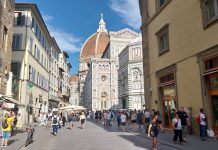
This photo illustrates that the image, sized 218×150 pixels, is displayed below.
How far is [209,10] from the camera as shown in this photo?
50.6 ft

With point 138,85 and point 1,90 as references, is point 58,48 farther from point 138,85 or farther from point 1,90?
point 1,90

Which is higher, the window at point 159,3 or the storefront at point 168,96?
the window at point 159,3

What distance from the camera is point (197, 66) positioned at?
53.1 ft

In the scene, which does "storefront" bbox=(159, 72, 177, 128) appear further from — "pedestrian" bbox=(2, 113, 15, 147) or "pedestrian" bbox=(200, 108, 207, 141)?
"pedestrian" bbox=(2, 113, 15, 147)

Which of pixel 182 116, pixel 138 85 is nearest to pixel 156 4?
pixel 182 116

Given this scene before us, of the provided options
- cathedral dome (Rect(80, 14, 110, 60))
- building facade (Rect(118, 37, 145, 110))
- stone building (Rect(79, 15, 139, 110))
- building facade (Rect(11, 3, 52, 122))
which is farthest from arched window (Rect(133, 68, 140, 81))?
cathedral dome (Rect(80, 14, 110, 60))

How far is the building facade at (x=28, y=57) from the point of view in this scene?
1282 inches

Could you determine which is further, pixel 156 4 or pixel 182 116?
pixel 156 4

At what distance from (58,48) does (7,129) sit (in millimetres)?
47150

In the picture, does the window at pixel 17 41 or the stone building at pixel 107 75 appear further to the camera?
the stone building at pixel 107 75

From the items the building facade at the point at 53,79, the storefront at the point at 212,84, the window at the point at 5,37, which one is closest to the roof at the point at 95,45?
the building facade at the point at 53,79

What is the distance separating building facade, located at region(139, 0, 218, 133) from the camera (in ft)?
49.7

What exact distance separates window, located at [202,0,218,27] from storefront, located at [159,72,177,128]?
5116 mm

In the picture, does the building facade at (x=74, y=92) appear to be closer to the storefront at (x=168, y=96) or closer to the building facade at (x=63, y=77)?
the building facade at (x=63, y=77)
